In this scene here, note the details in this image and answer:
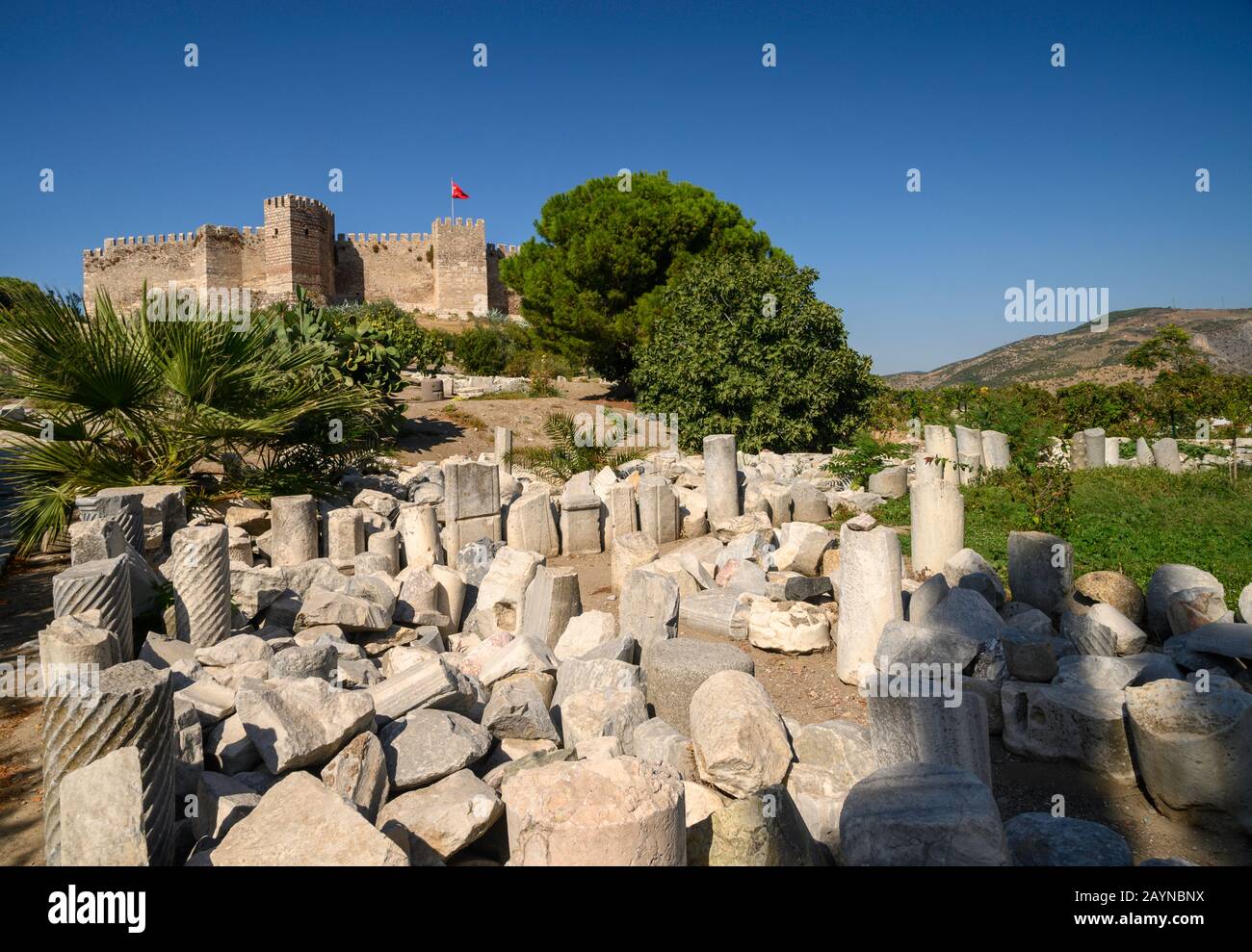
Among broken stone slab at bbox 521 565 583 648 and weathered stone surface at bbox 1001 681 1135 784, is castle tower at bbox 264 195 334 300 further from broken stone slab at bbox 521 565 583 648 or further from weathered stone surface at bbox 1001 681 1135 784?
weathered stone surface at bbox 1001 681 1135 784

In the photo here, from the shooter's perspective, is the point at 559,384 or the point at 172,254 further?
the point at 172,254

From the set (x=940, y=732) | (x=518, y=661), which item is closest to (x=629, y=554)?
(x=518, y=661)

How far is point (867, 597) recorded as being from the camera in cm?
501

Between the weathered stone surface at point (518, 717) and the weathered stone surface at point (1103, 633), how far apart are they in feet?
10.6

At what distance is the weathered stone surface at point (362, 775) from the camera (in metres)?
3.26

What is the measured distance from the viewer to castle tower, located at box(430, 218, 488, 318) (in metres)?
43.3

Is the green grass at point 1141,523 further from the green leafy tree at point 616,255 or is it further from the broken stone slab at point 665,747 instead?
the green leafy tree at point 616,255

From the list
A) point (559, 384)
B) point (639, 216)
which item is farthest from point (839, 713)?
point (559, 384)

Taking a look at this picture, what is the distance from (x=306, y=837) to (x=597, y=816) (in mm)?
921

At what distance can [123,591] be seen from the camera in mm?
4457

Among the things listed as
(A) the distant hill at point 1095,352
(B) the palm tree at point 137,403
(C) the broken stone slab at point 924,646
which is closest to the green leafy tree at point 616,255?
(A) the distant hill at point 1095,352

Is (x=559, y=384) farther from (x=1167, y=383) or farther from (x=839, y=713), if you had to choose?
(x=839, y=713)

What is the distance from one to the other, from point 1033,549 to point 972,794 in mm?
3614

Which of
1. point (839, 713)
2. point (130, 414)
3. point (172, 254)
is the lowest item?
point (839, 713)
